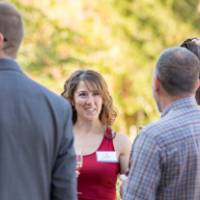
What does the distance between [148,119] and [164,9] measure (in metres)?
2.15

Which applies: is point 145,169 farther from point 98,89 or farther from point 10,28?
point 98,89

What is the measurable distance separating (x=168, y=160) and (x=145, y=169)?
0.34 feet

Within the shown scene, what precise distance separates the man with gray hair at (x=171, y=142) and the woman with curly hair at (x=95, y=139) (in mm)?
1202

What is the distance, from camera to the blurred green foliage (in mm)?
14195

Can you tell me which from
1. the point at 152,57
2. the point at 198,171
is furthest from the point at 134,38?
the point at 198,171

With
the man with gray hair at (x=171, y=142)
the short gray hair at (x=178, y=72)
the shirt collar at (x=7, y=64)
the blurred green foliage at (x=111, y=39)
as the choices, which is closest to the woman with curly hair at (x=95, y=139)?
the man with gray hair at (x=171, y=142)

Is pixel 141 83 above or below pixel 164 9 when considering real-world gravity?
below

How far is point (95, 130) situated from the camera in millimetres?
5023

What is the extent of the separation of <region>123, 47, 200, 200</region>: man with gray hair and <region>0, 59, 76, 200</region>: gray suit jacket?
32 cm

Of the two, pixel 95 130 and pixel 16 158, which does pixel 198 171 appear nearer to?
pixel 16 158

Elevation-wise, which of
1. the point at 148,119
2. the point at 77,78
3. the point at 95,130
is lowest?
the point at 148,119

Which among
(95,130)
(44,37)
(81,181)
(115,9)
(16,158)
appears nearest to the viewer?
(16,158)

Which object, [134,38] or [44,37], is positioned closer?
[44,37]

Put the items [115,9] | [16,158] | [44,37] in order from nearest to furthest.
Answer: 1. [16,158]
2. [44,37]
3. [115,9]
